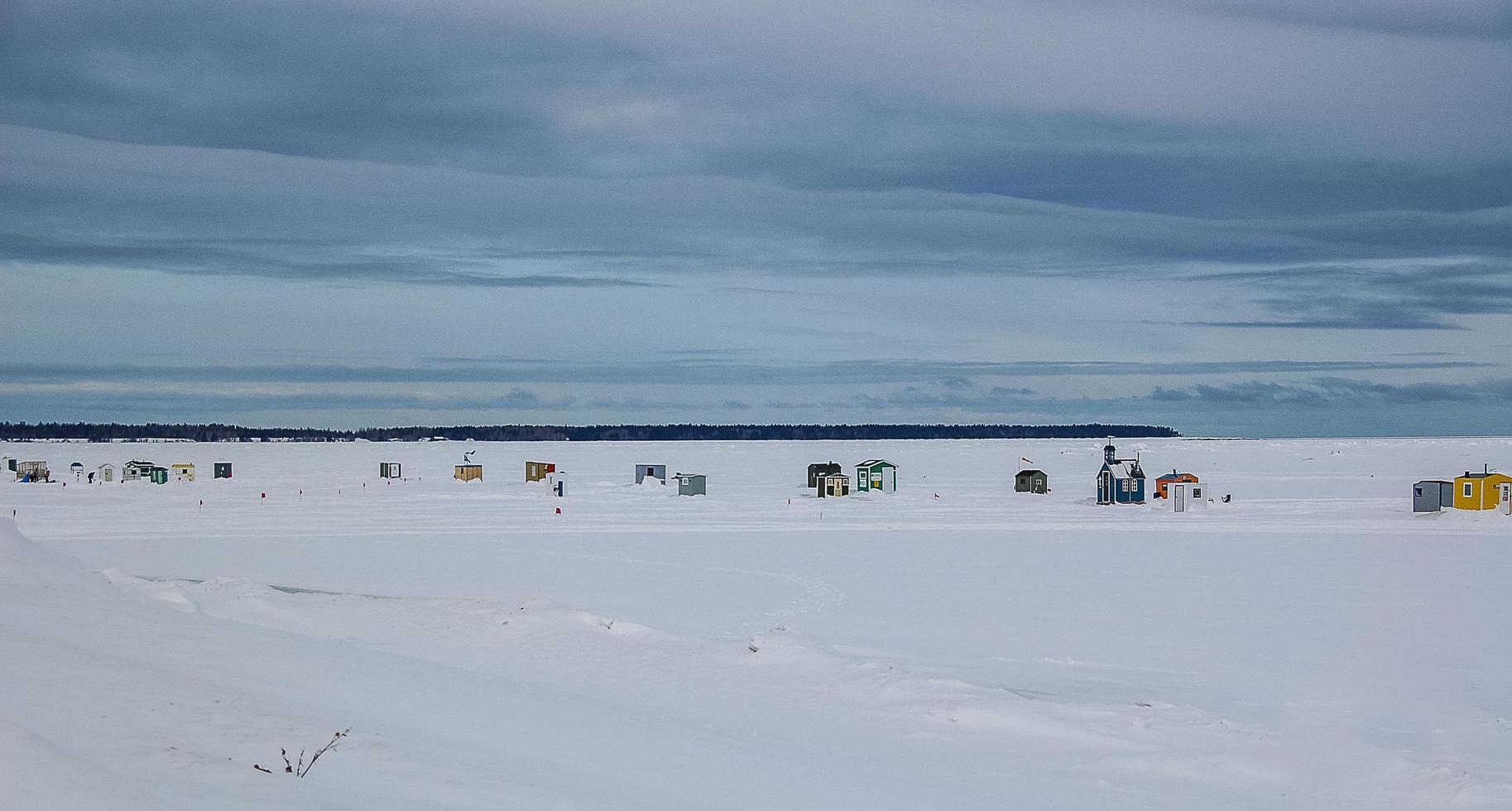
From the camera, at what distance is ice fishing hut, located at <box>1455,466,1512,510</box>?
4547cm

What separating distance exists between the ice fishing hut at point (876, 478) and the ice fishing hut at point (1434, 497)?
24.8 meters

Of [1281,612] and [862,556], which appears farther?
[862,556]

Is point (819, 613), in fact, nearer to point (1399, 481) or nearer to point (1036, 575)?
point (1036, 575)

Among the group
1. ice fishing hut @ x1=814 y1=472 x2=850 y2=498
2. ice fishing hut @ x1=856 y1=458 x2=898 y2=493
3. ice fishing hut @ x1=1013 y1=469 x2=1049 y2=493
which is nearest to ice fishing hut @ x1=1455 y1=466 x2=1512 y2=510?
ice fishing hut @ x1=1013 y1=469 x2=1049 y2=493

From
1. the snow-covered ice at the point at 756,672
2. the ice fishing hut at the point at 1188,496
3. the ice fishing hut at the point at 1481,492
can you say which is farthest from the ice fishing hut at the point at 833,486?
the ice fishing hut at the point at 1481,492

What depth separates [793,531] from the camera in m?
39.5

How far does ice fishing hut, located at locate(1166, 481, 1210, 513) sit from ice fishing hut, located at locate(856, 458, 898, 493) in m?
15.2

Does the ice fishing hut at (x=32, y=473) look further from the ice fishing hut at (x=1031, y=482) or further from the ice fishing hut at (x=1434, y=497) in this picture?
the ice fishing hut at (x=1434, y=497)

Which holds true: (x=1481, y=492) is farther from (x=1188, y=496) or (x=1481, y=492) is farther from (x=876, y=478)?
(x=876, y=478)

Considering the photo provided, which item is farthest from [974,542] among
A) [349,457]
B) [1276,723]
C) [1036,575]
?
[349,457]

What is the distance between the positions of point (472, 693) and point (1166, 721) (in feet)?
23.1

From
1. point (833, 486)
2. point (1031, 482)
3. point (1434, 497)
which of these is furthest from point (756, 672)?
point (1031, 482)

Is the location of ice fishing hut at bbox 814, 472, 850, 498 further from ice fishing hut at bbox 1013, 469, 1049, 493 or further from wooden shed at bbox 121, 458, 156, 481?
wooden shed at bbox 121, 458, 156, 481

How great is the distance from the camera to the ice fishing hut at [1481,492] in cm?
4547
